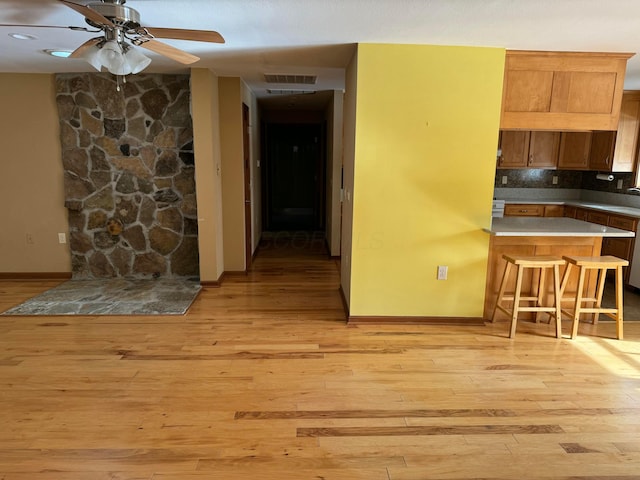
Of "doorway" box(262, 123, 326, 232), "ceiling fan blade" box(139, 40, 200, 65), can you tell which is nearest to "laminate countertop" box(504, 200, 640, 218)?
"doorway" box(262, 123, 326, 232)

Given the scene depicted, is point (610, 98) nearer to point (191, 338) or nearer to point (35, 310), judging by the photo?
point (191, 338)

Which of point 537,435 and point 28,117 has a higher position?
point 28,117

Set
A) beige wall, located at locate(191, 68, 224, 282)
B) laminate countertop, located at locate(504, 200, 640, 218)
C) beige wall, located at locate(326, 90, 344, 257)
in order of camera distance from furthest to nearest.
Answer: beige wall, located at locate(326, 90, 344, 257), laminate countertop, located at locate(504, 200, 640, 218), beige wall, located at locate(191, 68, 224, 282)

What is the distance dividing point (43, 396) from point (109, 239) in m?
2.61

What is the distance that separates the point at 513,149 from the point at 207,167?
3902 millimetres

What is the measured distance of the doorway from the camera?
8.60m

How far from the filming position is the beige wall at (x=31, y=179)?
4.53 meters

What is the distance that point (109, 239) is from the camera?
4.81 m

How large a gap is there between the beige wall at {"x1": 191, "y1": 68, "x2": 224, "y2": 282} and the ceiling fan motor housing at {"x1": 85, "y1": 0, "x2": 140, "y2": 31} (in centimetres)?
184

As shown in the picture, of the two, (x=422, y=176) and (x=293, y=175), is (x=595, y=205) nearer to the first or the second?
(x=422, y=176)

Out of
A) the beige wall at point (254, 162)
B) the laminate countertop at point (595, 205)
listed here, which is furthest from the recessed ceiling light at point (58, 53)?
the laminate countertop at point (595, 205)

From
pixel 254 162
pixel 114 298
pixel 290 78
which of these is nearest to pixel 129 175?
pixel 114 298

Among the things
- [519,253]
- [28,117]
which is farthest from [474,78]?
[28,117]

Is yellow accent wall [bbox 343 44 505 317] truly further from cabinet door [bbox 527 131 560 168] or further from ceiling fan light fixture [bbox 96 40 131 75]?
cabinet door [bbox 527 131 560 168]
